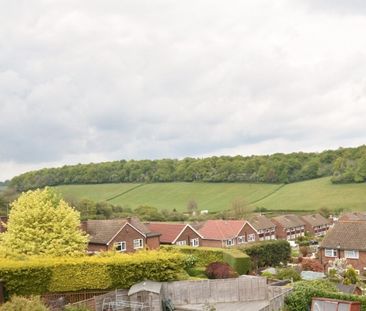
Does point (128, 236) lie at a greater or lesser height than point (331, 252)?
greater

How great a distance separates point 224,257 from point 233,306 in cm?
1583

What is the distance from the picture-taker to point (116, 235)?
168 ft

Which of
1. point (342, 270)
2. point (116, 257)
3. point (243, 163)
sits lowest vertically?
point (342, 270)

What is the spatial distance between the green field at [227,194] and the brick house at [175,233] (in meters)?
57.2

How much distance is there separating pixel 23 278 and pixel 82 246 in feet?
25.2

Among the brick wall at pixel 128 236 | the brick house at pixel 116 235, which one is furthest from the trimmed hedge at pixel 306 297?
the brick wall at pixel 128 236

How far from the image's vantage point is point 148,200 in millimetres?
138500

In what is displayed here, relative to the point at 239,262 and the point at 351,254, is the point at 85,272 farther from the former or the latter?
the point at 351,254

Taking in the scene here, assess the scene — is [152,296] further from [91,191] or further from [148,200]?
[91,191]

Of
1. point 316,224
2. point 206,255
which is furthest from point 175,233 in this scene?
point 316,224

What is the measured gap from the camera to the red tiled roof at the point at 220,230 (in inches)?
2881

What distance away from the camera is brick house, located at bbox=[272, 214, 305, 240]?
99.0m

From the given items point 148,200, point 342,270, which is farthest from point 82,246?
point 148,200

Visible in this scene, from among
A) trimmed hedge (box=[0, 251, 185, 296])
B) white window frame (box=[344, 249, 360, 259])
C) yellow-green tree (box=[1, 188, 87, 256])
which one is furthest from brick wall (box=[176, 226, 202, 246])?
trimmed hedge (box=[0, 251, 185, 296])
